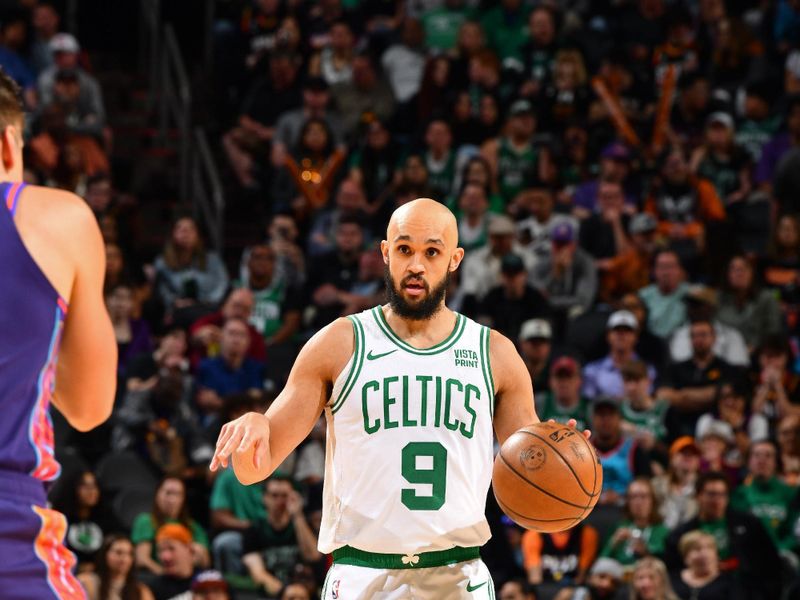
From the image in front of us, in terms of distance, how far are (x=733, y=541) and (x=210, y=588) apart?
400 centimetres

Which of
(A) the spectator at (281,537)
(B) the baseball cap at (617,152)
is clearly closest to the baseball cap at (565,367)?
(A) the spectator at (281,537)

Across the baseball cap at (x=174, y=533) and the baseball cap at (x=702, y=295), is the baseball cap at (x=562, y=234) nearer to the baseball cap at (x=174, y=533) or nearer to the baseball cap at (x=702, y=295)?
the baseball cap at (x=702, y=295)

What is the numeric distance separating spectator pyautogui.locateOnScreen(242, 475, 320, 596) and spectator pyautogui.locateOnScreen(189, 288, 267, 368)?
2.02 meters

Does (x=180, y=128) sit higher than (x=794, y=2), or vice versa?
(x=794, y=2)

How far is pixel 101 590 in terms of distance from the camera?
10.4m

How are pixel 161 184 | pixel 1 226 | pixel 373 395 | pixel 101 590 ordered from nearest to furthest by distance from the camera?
pixel 1 226
pixel 373 395
pixel 101 590
pixel 161 184

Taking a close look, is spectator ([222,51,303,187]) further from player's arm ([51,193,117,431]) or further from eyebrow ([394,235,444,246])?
player's arm ([51,193,117,431])

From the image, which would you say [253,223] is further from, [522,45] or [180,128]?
[522,45]

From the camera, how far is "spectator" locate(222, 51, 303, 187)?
16.4m

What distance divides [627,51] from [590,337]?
5173 millimetres

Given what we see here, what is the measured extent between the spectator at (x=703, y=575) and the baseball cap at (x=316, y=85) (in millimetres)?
7093

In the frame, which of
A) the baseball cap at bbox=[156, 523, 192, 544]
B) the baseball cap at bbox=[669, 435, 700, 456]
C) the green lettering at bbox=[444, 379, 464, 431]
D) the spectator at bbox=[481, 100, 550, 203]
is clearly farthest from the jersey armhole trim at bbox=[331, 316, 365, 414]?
the spectator at bbox=[481, 100, 550, 203]

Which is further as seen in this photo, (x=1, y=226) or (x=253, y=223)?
(x=253, y=223)

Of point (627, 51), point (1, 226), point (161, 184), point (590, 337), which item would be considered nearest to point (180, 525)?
point (590, 337)
